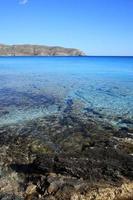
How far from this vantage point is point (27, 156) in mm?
15883

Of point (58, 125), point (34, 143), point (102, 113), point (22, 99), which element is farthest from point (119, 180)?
point (22, 99)

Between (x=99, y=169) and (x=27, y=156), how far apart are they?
403 centimetres

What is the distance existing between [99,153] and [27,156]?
140 inches

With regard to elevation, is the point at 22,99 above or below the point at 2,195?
below

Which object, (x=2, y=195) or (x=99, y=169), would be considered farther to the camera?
(x=99, y=169)

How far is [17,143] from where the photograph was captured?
18188 mm

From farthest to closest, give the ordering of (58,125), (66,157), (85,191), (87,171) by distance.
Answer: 1. (58,125)
2. (66,157)
3. (87,171)
4. (85,191)

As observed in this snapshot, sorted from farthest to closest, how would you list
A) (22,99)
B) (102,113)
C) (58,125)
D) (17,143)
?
(22,99), (102,113), (58,125), (17,143)

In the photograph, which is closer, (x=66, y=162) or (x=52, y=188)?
(x=52, y=188)

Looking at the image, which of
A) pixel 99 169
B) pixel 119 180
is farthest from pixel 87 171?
pixel 119 180

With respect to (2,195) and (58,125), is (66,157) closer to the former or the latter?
(2,195)

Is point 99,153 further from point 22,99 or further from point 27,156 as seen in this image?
point 22,99

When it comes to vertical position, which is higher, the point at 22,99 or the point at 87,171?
the point at 87,171

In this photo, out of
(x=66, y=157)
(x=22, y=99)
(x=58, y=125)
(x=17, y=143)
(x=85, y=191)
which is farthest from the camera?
(x=22, y=99)
